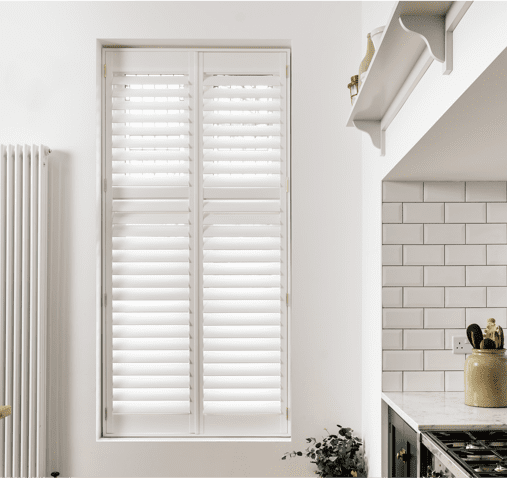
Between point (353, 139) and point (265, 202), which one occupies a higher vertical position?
point (353, 139)

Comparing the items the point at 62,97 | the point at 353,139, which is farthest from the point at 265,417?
the point at 62,97

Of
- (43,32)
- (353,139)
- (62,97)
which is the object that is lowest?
(353,139)

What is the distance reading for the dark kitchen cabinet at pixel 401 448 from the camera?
5.42ft

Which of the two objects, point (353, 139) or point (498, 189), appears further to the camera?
point (353, 139)

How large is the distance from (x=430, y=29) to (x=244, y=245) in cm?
169

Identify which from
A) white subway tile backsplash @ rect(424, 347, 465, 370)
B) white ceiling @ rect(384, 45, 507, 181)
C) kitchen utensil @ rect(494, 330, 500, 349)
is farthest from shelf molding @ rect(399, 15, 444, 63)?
white subway tile backsplash @ rect(424, 347, 465, 370)

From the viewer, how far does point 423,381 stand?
6.65 feet

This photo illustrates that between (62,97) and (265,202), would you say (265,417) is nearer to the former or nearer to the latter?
(265,202)

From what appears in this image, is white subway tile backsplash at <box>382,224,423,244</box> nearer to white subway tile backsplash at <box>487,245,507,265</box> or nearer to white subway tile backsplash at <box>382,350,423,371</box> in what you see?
white subway tile backsplash at <box>487,245,507,265</box>

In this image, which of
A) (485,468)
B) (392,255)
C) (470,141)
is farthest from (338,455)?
(470,141)

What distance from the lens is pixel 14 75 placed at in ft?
8.52

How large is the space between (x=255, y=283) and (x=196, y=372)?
55 centimetres

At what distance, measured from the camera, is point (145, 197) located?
2.62m

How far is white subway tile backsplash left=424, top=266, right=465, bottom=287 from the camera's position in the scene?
2.04m
